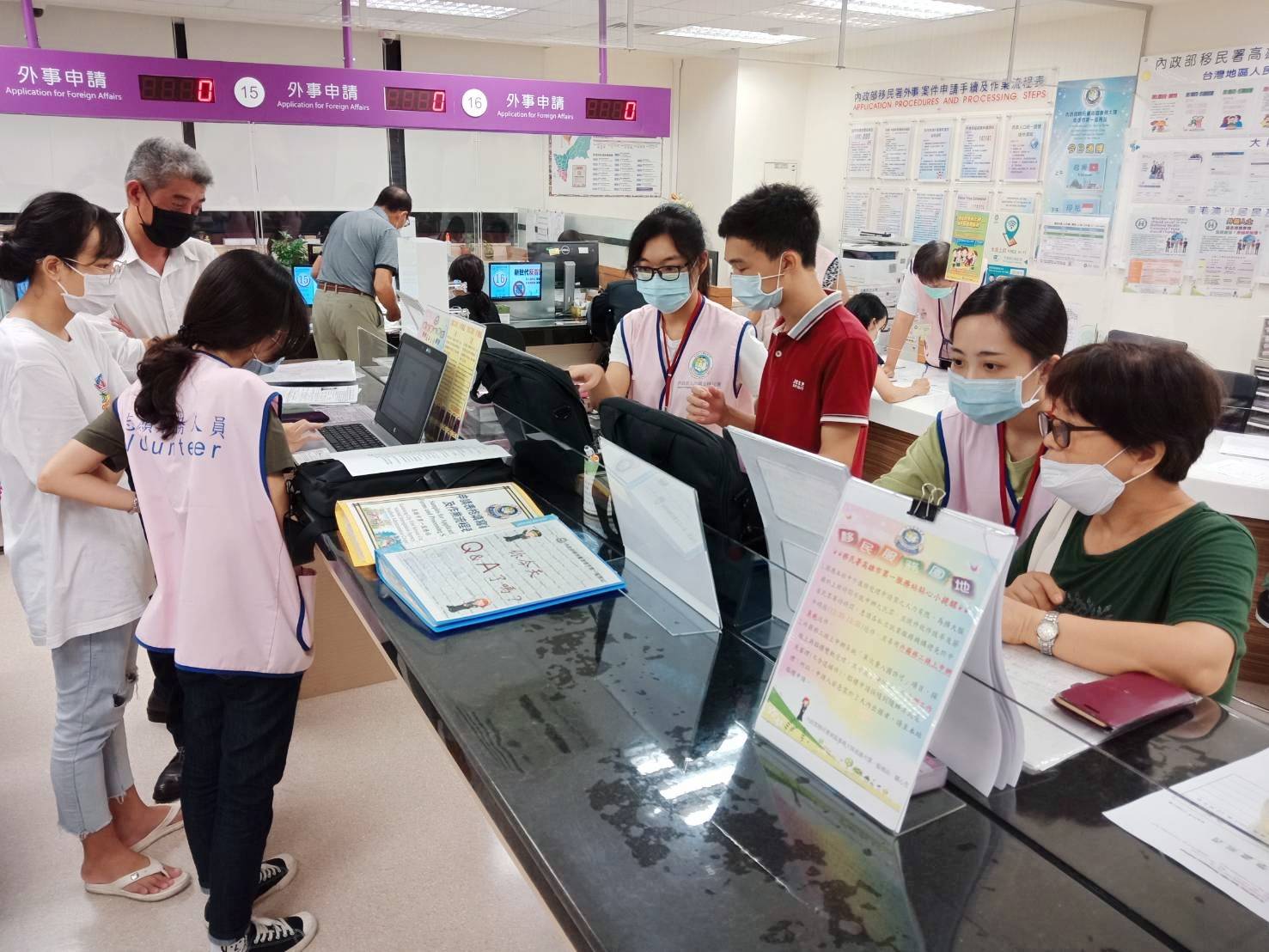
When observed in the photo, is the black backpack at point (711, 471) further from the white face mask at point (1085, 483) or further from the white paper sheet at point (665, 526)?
the white face mask at point (1085, 483)

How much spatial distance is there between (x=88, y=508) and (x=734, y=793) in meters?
1.65

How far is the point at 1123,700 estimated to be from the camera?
1.12 metres

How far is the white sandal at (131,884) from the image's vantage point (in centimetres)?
214

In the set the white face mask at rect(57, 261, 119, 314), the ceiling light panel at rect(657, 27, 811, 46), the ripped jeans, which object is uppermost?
the ceiling light panel at rect(657, 27, 811, 46)

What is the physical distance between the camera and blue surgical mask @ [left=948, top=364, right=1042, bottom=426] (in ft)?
5.66

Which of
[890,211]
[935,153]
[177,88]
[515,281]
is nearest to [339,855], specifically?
[177,88]

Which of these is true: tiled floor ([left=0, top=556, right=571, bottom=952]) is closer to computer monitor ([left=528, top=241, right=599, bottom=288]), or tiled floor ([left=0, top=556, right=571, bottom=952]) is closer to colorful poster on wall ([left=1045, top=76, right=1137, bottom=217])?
computer monitor ([left=528, top=241, right=599, bottom=288])

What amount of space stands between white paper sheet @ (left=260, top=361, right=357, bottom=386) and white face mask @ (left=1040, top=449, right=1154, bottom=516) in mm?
2536

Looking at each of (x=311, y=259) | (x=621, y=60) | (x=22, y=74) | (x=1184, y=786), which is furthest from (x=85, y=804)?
(x=621, y=60)

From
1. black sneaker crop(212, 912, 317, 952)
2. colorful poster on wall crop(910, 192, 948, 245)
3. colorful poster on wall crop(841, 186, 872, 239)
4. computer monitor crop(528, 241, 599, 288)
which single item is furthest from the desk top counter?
colorful poster on wall crop(841, 186, 872, 239)

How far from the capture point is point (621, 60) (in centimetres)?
875

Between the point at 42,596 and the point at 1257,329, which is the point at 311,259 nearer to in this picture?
the point at 42,596

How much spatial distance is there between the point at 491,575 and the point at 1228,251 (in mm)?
5355

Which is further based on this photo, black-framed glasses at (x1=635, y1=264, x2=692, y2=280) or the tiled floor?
black-framed glasses at (x1=635, y1=264, x2=692, y2=280)
